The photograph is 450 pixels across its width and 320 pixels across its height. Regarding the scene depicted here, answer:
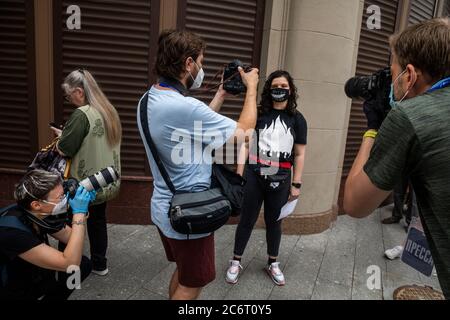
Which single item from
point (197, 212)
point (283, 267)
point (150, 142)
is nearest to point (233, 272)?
point (283, 267)

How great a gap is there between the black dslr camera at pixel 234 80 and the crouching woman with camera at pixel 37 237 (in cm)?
115

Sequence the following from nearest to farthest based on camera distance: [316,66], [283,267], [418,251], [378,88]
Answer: [378,88] < [418,251] < [283,267] < [316,66]

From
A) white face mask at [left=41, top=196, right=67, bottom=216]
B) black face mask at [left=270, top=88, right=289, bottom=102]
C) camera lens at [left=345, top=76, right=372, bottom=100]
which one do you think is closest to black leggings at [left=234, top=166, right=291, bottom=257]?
black face mask at [left=270, top=88, right=289, bottom=102]

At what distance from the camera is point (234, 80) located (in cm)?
217

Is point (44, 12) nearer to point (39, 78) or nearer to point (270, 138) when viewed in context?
point (39, 78)

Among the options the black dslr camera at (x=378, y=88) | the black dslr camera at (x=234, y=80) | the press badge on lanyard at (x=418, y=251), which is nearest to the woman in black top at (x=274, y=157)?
the black dslr camera at (x=234, y=80)

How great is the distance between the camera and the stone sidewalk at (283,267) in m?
3.01

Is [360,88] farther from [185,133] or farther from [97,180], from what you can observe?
[97,180]

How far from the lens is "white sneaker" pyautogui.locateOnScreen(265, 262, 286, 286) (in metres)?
3.20

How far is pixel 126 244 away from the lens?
380 cm

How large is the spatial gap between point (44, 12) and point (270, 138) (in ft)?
9.83

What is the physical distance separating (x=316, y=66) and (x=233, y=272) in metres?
2.62

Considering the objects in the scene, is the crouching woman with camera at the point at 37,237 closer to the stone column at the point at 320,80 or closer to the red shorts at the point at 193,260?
the red shorts at the point at 193,260

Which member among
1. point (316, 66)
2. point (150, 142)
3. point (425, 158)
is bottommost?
point (150, 142)
